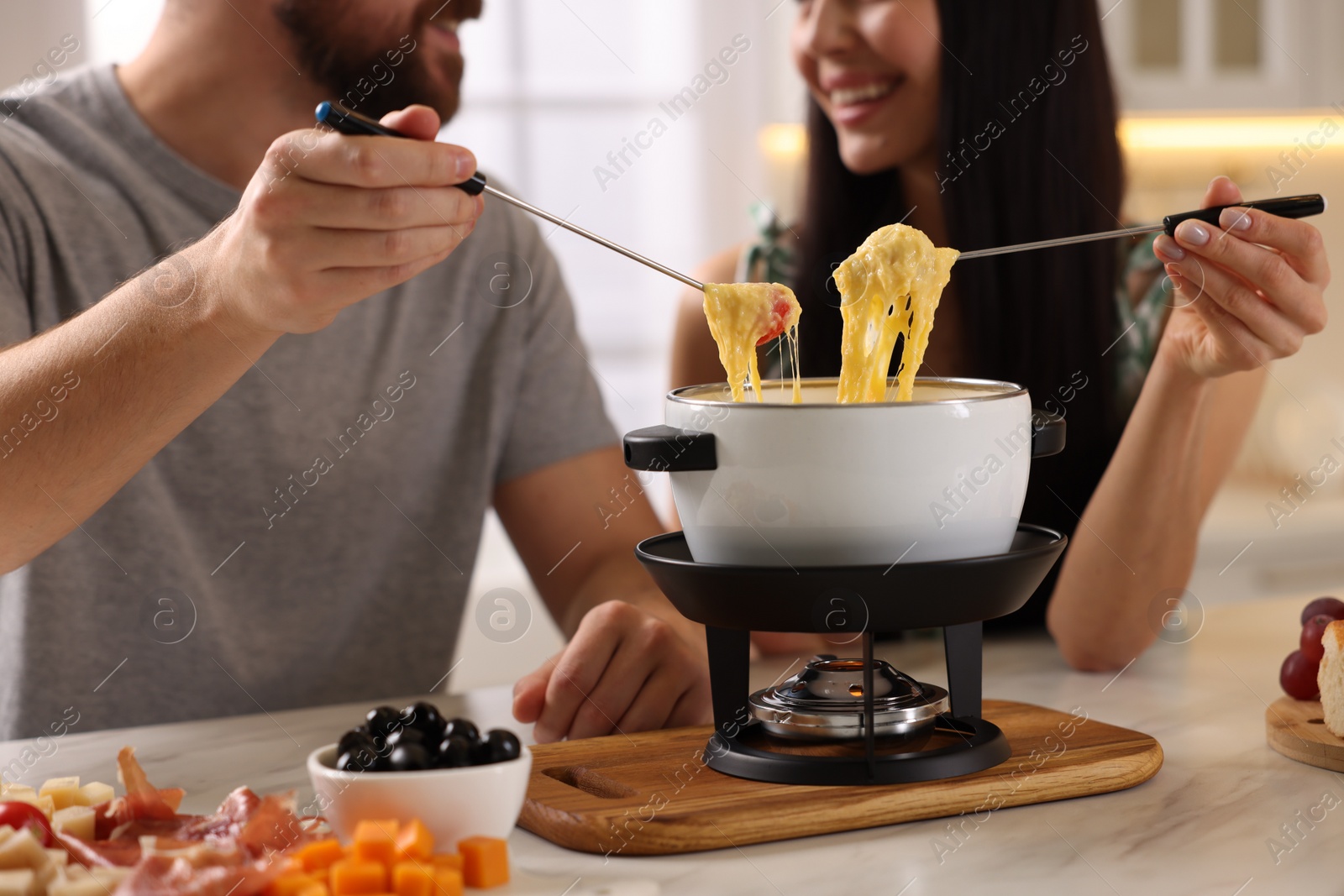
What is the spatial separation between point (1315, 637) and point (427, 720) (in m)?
0.79

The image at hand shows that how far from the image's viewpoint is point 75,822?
2.55 feet

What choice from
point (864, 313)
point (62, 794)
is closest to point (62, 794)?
point (62, 794)

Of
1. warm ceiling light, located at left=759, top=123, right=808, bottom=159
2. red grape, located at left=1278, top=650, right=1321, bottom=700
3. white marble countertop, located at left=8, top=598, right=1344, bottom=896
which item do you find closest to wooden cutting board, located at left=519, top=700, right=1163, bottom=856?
white marble countertop, located at left=8, top=598, right=1344, bottom=896

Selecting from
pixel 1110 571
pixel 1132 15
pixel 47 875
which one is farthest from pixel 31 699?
pixel 1132 15

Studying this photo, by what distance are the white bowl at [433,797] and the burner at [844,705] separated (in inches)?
9.6

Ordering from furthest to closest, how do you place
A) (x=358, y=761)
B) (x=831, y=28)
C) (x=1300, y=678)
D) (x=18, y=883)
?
(x=831, y=28) → (x=1300, y=678) → (x=358, y=761) → (x=18, y=883)

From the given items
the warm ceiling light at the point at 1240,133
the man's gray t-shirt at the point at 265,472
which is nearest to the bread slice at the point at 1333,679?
the man's gray t-shirt at the point at 265,472

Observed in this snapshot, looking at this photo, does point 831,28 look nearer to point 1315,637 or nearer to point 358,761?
point 1315,637

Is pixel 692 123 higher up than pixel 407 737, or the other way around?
pixel 692 123

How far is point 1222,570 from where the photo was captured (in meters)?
3.07

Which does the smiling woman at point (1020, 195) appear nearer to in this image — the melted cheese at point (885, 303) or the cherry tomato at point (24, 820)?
the melted cheese at point (885, 303)

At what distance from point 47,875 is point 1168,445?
43.2 inches

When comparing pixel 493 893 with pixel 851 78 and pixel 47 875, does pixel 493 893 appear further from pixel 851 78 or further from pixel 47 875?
pixel 851 78

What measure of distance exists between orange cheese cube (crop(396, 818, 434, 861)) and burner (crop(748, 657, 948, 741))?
311 millimetres
